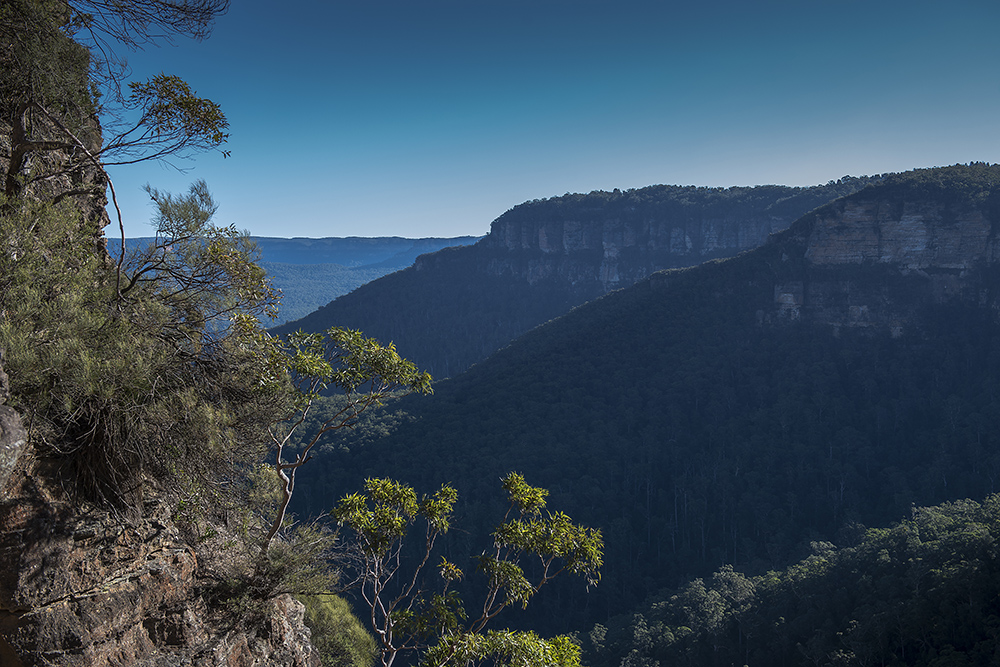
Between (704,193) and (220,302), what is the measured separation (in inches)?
4795

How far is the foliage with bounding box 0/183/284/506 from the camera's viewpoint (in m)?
4.37

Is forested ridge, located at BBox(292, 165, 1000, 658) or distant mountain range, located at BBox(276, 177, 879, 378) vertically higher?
distant mountain range, located at BBox(276, 177, 879, 378)

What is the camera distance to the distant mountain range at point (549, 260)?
345 ft

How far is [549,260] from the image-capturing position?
392 ft

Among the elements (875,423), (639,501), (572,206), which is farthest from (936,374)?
(572,206)

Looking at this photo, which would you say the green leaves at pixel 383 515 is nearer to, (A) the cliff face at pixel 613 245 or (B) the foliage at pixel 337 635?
(B) the foliage at pixel 337 635

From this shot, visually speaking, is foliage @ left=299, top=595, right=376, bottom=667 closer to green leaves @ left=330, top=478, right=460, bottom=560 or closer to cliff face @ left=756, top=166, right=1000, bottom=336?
green leaves @ left=330, top=478, right=460, bottom=560

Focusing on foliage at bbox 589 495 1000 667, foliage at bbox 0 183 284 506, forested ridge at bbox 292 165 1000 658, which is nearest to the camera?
foliage at bbox 0 183 284 506

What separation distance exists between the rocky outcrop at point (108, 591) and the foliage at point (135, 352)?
0.30 m

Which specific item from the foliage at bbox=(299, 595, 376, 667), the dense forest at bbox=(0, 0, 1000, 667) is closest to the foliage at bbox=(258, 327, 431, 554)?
the dense forest at bbox=(0, 0, 1000, 667)

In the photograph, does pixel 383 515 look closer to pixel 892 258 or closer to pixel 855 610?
pixel 855 610

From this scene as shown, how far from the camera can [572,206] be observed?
120500 millimetres

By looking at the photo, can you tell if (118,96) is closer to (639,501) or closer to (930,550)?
(930,550)

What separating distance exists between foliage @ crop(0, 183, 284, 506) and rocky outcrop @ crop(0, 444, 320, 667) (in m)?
0.30
